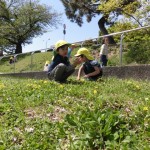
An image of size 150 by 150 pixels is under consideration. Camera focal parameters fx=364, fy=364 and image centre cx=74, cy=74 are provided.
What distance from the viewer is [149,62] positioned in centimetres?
1156

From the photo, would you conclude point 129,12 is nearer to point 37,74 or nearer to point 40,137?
point 37,74

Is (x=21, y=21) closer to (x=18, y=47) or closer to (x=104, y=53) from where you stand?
(x=18, y=47)

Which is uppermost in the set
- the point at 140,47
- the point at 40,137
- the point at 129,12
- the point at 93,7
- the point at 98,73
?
the point at 93,7

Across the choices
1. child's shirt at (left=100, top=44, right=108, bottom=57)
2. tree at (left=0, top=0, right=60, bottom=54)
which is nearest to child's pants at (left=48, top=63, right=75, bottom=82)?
child's shirt at (left=100, top=44, right=108, bottom=57)

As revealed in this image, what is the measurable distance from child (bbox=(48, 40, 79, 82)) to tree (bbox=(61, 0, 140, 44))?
59.3 ft

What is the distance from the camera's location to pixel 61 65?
8.14 m

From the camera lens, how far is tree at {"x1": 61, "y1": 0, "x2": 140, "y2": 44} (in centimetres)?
2642

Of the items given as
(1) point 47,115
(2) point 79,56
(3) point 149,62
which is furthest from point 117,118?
(3) point 149,62

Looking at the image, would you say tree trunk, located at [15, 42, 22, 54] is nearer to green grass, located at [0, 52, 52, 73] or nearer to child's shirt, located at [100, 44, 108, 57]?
green grass, located at [0, 52, 52, 73]

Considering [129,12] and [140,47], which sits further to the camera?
[129,12]

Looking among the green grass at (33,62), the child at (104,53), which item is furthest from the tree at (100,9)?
the child at (104,53)

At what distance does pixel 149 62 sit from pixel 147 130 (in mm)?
8123

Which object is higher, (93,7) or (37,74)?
(93,7)

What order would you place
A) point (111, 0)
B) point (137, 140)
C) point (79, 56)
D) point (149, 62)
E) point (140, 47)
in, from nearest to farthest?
point (137, 140), point (79, 56), point (149, 62), point (140, 47), point (111, 0)
